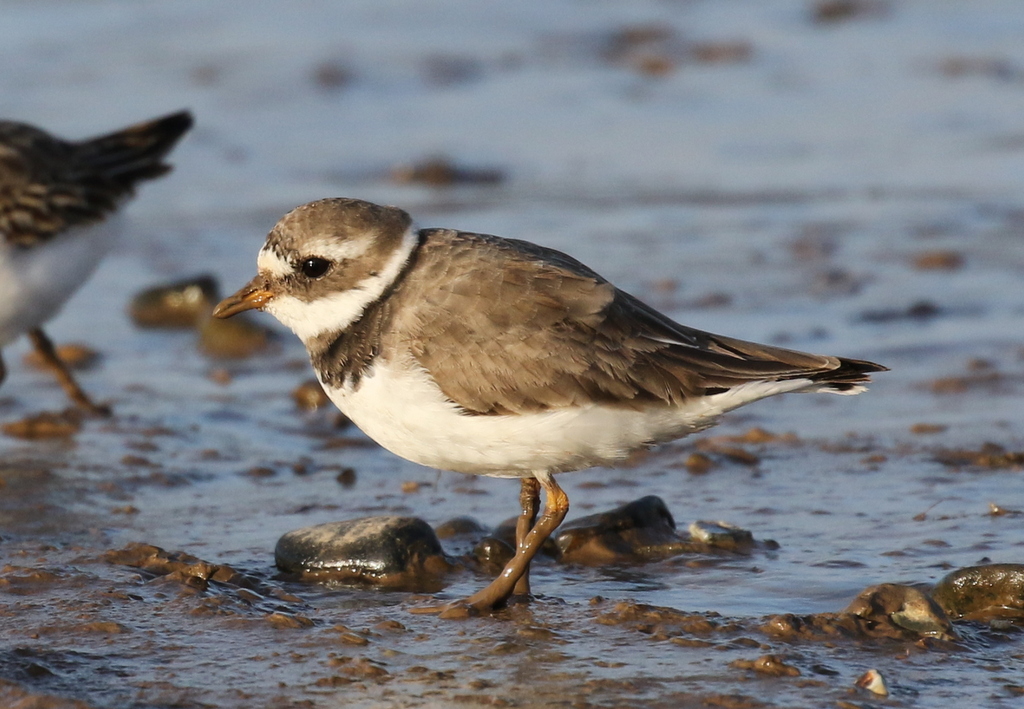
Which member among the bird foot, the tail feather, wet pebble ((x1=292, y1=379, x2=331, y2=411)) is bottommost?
the bird foot

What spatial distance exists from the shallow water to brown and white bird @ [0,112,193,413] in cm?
47

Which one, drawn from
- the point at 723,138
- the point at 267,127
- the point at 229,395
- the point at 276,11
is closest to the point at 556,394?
the point at 229,395

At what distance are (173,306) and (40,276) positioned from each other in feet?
6.11

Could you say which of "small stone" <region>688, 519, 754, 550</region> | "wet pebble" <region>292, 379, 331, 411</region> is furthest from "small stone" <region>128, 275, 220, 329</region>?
"small stone" <region>688, 519, 754, 550</region>

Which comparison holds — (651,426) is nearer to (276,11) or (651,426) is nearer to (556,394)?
(556,394)

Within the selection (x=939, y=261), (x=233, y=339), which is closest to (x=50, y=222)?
(x=233, y=339)

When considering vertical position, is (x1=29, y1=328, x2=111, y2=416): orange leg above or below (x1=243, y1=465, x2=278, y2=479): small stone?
above

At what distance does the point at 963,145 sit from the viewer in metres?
12.2

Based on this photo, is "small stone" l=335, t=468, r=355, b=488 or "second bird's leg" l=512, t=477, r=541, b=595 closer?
"second bird's leg" l=512, t=477, r=541, b=595

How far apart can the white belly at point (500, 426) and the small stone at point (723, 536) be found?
0.75m

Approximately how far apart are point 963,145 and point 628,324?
8.18 metres

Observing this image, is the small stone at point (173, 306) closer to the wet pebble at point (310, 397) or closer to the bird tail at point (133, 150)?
the bird tail at point (133, 150)

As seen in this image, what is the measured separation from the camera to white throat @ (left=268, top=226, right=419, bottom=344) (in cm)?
496

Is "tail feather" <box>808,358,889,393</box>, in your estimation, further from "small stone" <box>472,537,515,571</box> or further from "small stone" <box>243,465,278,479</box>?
"small stone" <box>243,465,278,479</box>
